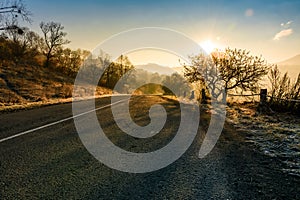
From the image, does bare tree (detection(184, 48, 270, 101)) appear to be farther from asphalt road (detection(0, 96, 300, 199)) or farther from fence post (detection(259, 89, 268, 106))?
asphalt road (detection(0, 96, 300, 199))

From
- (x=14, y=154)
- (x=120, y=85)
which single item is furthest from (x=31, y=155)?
(x=120, y=85)

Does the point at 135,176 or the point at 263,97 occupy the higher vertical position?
the point at 263,97

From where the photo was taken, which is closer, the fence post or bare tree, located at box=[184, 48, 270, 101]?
the fence post

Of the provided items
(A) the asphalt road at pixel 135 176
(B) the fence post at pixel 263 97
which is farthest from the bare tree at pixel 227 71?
(A) the asphalt road at pixel 135 176

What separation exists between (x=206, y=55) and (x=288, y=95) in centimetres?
1247

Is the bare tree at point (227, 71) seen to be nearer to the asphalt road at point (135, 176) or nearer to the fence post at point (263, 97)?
the fence post at point (263, 97)

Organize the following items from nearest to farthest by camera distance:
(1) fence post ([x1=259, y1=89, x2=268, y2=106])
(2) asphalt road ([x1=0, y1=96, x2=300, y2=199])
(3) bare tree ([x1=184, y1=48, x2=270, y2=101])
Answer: (2) asphalt road ([x1=0, y1=96, x2=300, y2=199]) → (1) fence post ([x1=259, y1=89, x2=268, y2=106]) → (3) bare tree ([x1=184, y1=48, x2=270, y2=101])

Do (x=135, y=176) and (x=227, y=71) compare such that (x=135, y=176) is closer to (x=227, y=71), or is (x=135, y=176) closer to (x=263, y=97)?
(x=263, y=97)

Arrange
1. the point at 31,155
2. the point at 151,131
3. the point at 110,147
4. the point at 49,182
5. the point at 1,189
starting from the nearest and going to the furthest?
the point at 1,189 → the point at 49,182 → the point at 31,155 → the point at 110,147 → the point at 151,131

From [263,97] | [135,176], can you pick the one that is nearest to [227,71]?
[263,97]

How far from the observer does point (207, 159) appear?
13.1 ft

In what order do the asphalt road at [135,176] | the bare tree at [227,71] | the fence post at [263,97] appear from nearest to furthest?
the asphalt road at [135,176], the fence post at [263,97], the bare tree at [227,71]

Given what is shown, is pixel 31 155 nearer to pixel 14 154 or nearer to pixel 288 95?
pixel 14 154

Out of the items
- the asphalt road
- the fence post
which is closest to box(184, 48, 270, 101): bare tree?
the fence post
